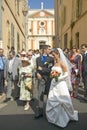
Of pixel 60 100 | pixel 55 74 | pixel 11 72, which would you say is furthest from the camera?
pixel 11 72

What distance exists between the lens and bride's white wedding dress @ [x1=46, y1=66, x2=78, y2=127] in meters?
9.77

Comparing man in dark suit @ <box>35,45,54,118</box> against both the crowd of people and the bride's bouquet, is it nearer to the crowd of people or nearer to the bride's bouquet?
the crowd of people

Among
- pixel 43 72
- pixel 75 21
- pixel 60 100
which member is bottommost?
pixel 60 100

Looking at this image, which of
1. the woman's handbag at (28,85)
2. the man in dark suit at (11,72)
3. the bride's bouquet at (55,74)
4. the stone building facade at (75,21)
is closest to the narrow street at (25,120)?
the woman's handbag at (28,85)

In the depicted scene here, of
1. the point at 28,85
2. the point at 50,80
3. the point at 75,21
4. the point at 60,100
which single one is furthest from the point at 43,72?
the point at 75,21

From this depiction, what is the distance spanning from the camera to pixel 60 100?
32.4ft

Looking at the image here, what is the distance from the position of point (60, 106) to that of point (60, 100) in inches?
5.9

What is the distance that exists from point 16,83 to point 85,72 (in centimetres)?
250

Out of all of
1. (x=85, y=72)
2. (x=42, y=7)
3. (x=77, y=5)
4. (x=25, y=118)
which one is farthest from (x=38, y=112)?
(x=42, y=7)

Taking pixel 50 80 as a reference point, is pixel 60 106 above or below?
below

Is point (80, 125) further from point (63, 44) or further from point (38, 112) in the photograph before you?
point (63, 44)

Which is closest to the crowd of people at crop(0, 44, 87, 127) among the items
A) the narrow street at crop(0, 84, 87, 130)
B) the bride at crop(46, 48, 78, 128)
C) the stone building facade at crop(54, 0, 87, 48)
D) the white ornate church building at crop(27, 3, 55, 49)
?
the bride at crop(46, 48, 78, 128)

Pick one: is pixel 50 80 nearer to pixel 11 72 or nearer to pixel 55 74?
pixel 55 74

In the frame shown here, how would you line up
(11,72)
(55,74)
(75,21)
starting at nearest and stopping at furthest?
(55,74) < (11,72) < (75,21)
